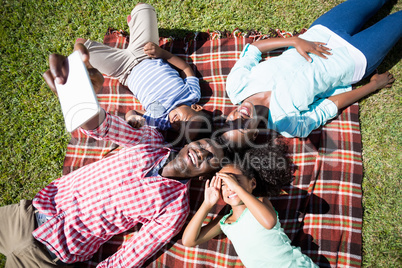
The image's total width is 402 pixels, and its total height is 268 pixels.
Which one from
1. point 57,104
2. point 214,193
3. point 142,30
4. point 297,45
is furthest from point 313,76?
point 57,104

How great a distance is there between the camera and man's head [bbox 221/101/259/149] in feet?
9.66

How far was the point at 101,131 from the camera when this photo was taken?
2473 mm

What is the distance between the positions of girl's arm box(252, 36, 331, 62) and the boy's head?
120 cm

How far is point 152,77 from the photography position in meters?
3.32

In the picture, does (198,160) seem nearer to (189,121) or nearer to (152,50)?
(189,121)

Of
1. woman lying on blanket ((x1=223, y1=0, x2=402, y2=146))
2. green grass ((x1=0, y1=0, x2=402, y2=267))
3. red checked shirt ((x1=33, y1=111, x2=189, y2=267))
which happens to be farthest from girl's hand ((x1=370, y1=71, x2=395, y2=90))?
red checked shirt ((x1=33, y1=111, x2=189, y2=267))

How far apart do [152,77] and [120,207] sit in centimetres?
165

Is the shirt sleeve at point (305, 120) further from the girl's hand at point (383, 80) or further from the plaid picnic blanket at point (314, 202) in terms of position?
the girl's hand at point (383, 80)

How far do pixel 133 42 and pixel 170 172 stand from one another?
1.96m

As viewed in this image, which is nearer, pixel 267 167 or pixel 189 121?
pixel 267 167

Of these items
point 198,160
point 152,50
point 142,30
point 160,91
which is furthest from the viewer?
point 142,30

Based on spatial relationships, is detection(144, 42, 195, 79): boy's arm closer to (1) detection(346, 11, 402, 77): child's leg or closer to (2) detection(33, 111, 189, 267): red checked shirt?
(2) detection(33, 111, 189, 267): red checked shirt

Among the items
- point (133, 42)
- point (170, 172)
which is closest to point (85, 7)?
point (133, 42)

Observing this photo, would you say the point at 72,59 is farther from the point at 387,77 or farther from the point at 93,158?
the point at 387,77
